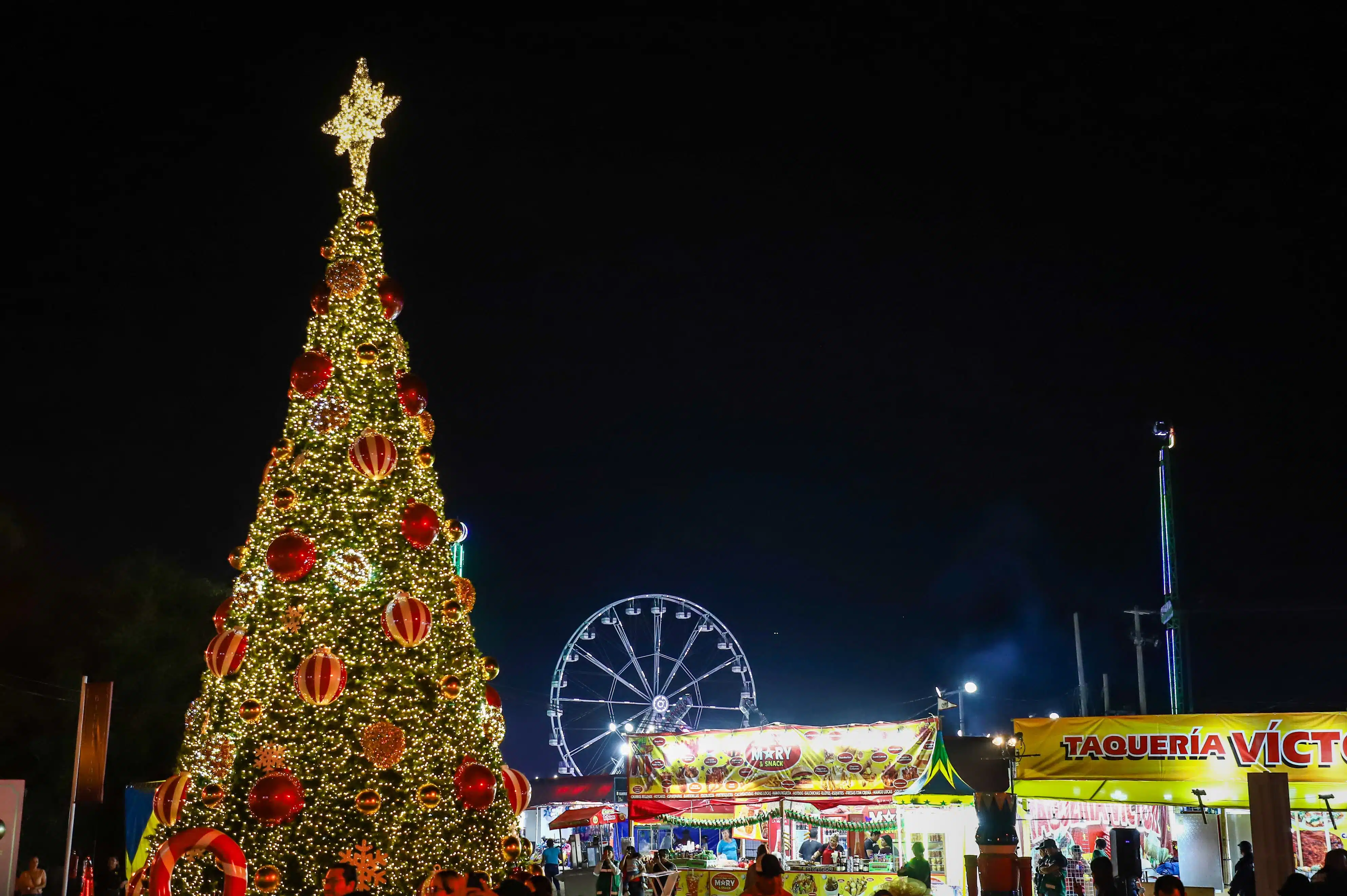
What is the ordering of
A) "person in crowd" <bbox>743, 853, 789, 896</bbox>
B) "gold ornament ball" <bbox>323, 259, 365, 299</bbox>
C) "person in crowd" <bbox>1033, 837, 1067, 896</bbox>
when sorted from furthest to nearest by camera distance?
"person in crowd" <bbox>1033, 837, 1067, 896</bbox> → "gold ornament ball" <bbox>323, 259, 365, 299</bbox> → "person in crowd" <bbox>743, 853, 789, 896</bbox>

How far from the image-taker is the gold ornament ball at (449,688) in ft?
41.4

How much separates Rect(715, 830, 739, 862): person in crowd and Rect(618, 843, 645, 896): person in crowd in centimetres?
460

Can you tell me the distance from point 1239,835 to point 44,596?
23.9 meters

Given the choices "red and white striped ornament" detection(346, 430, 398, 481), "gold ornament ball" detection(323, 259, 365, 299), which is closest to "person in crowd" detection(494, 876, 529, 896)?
"red and white striped ornament" detection(346, 430, 398, 481)

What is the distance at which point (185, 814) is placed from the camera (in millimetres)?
11672

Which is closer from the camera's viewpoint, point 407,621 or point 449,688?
point 407,621

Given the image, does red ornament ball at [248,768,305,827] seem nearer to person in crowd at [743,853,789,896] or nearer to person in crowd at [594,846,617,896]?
person in crowd at [743,853,789,896]

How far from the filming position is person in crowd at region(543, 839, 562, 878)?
77.7ft

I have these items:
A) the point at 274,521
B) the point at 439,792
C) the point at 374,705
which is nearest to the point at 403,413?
the point at 274,521

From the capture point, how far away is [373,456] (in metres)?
12.2

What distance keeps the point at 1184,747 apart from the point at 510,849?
9298 millimetres

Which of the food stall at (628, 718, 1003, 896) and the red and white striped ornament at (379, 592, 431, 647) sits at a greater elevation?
the red and white striped ornament at (379, 592, 431, 647)

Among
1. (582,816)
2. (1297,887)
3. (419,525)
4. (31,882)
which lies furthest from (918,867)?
(582,816)

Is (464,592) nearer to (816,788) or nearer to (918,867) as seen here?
(918,867)
